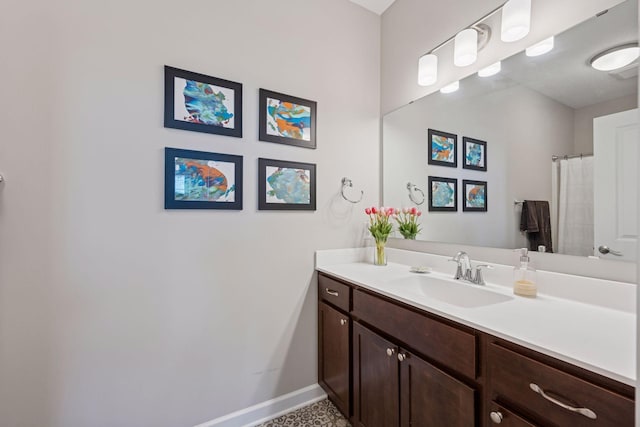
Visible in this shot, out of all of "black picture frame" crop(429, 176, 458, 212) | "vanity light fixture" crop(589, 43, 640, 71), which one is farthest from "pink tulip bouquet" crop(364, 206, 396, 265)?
"vanity light fixture" crop(589, 43, 640, 71)

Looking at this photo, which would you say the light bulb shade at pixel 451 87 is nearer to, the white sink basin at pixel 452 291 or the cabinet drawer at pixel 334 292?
the white sink basin at pixel 452 291

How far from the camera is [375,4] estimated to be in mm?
2068

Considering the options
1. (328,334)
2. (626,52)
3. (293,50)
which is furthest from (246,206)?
(626,52)

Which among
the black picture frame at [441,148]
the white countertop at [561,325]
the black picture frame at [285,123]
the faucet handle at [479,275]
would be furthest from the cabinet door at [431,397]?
the black picture frame at [285,123]

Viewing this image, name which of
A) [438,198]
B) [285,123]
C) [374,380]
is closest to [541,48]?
[438,198]

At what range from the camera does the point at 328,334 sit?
1.76 metres

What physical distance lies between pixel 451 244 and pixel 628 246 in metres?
0.74

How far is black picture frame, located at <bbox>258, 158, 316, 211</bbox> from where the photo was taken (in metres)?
1.68

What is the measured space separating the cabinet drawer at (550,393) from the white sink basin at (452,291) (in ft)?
1.37

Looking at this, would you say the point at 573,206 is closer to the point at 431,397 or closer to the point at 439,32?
the point at 431,397

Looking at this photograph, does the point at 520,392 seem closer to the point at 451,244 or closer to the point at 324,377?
the point at 451,244

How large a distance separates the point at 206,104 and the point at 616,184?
184 centimetres

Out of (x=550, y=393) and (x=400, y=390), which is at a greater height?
(x=550, y=393)

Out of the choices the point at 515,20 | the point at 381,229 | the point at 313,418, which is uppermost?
the point at 515,20
